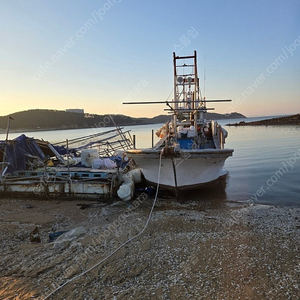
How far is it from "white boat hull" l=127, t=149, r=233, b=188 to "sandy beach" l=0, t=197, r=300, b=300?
5.90ft

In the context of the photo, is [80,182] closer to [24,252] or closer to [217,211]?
[24,252]

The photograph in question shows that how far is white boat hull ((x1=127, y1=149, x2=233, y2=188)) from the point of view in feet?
30.2

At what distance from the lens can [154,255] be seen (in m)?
5.29

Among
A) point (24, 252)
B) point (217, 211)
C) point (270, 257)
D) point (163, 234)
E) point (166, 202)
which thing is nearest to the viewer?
point (270, 257)

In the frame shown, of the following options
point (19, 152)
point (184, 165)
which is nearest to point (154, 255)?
point (184, 165)

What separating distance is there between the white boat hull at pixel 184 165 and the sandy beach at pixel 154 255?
5.90 ft

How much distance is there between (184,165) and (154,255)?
4760mm

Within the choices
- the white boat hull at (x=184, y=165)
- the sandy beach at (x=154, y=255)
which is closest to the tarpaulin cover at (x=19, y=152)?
the sandy beach at (x=154, y=255)

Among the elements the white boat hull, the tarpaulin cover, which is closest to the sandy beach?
the white boat hull

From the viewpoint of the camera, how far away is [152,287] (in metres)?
4.22

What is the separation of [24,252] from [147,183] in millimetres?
6329

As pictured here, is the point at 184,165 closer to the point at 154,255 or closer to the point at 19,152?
the point at 154,255

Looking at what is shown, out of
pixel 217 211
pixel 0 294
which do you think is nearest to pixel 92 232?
pixel 0 294

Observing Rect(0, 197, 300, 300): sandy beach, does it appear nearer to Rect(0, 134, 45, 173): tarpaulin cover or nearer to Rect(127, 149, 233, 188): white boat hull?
Rect(127, 149, 233, 188): white boat hull
